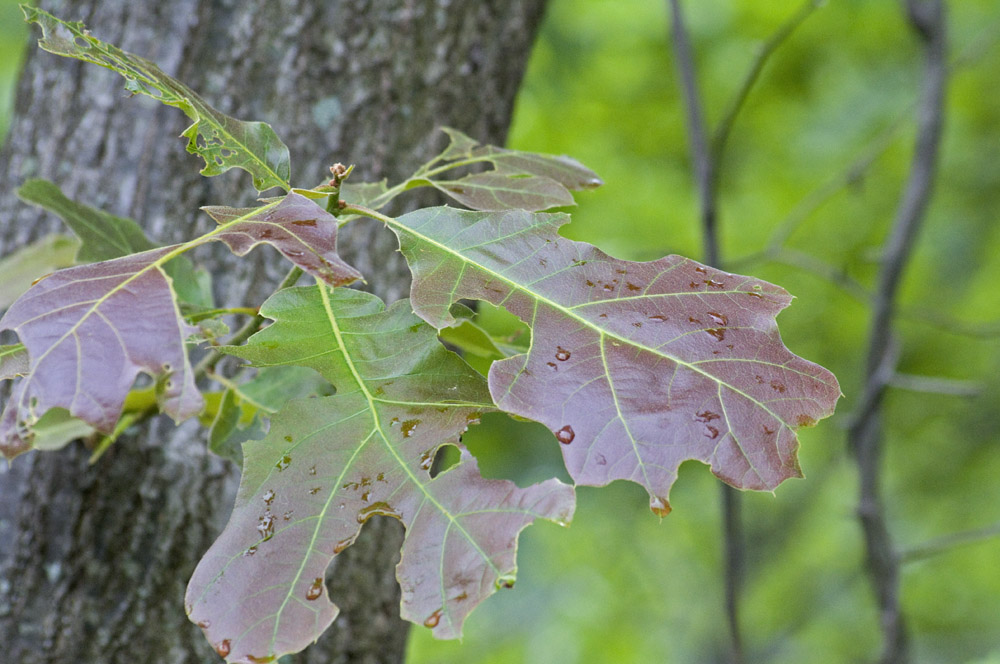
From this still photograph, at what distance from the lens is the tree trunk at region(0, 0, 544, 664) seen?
0.86 metres

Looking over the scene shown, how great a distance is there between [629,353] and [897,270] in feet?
3.83

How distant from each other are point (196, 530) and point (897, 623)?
1236 millimetres

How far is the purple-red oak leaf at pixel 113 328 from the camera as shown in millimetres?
431

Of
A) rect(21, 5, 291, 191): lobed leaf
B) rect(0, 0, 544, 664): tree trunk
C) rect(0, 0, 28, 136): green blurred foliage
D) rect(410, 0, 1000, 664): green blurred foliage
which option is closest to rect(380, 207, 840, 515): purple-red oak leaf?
rect(21, 5, 291, 191): lobed leaf

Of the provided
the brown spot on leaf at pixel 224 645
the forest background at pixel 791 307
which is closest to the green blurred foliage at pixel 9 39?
the forest background at pixel 791 307

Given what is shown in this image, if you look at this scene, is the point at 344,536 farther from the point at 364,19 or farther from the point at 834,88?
the point at 834,88

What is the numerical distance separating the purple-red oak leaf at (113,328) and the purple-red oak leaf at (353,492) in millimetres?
63

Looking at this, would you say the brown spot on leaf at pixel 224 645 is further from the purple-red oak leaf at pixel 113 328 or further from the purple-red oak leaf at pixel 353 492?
the purple-red oak leaf at pixel 113 328

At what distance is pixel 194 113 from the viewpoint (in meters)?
0.54

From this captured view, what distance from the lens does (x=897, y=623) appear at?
4.68ft

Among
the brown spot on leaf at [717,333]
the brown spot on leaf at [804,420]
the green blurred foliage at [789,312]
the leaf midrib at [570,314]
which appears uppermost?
the brown spot on leaf at [717,333]

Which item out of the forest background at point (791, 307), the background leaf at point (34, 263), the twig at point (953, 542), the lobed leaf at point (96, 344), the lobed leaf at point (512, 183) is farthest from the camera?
the forest background at point (791, 307)

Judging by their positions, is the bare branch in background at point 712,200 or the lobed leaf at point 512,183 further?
the bare branch in background at point 712,200

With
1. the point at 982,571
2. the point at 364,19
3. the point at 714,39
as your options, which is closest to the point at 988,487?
the point at 982,571
